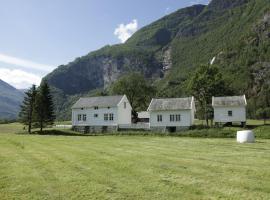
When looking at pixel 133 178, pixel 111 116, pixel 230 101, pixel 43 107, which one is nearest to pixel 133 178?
pixel 133 178

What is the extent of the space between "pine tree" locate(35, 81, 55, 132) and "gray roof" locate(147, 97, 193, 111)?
19269 millimetres

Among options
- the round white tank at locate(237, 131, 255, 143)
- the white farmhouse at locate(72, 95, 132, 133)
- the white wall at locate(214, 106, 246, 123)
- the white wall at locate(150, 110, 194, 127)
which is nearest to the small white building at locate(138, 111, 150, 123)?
the white farmhouse at locate(72, 95, 132, 133)

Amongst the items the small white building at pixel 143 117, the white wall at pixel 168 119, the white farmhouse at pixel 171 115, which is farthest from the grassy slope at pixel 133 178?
the small white building at pixel 143 117

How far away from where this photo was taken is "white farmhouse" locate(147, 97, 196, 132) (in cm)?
5809

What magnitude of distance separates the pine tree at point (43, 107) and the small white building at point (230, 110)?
30.3 m

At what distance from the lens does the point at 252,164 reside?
16.8 metres

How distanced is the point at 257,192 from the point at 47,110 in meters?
58.2

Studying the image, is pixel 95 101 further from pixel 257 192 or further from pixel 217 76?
pixel 257 192

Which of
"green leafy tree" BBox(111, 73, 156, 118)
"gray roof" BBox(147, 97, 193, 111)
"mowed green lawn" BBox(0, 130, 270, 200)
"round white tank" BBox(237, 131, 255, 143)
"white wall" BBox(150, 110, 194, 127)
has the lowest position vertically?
"mowed green lawn" BBox(0, 130, 270, 200)

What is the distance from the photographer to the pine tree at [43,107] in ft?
213

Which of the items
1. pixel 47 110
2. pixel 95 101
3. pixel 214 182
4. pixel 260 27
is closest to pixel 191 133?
pixel 95 101

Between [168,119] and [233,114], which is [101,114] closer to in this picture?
[168,119]

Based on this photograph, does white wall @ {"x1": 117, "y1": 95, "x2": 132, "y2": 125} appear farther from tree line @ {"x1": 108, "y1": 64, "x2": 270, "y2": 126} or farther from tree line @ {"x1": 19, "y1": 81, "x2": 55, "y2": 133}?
tree line @ {"x1": 19, "y1": 81, "x2": 55, "y2": 133}

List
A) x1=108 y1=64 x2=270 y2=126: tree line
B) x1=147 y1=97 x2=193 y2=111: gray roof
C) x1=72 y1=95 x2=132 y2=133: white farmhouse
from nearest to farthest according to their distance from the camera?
x1=147 y1=97 x2=193 y2=111: gray roof < x1=72 y1=95 x2=132 y2=133: white farmhouse < x1=108 y1=64 x2=270 y2=126: tree line
